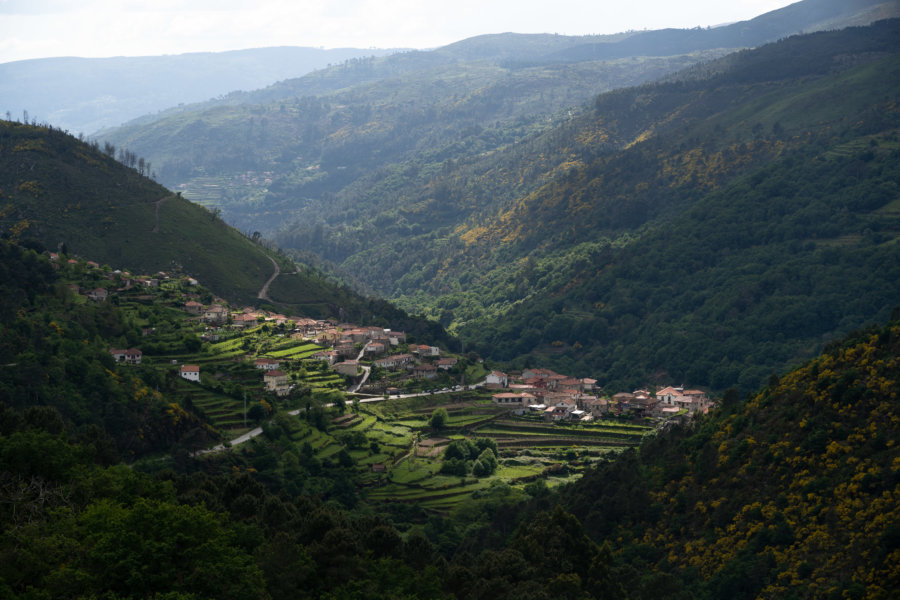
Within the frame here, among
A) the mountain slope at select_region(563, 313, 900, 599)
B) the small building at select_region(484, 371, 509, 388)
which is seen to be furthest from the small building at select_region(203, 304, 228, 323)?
the mountain slope at select_region(563, 313, 900, 599)

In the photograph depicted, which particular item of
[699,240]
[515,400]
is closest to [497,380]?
[515,400]

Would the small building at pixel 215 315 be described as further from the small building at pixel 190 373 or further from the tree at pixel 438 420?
the tree at pixel 438 420

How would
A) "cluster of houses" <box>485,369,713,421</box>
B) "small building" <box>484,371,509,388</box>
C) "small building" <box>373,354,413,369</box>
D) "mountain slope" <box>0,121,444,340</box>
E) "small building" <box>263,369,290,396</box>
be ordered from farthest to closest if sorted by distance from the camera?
"mountain slope" <box>0,121,444,340</box>, "small building" <box>484,371,509,388</box>, "small building" <box>373,354,413,369</box>, "cluster of houses" <box>485,369,713,421</box>, "small building" <box>263,369,290,396</box>

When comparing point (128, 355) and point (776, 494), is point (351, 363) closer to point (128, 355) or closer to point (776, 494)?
point (128, 355)

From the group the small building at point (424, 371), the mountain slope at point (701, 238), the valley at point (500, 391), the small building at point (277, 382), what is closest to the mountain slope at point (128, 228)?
the valley at point (500, 391)

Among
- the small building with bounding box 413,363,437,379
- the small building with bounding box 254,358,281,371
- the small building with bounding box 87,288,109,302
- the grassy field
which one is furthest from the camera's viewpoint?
the small building with bounding box 413,363,437,379

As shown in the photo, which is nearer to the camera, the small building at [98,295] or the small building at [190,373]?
the small building at [190,373]

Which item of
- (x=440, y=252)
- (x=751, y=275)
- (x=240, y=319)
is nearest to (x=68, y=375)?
(x=240, y=319)

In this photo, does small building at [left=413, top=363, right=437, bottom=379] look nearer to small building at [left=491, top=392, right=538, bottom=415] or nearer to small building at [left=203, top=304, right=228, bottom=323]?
small building at [left=491, top=392, right=538, bottom=415]

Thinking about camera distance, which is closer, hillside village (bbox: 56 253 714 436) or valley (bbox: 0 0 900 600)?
valley (bbox: 0 0 900 600)
